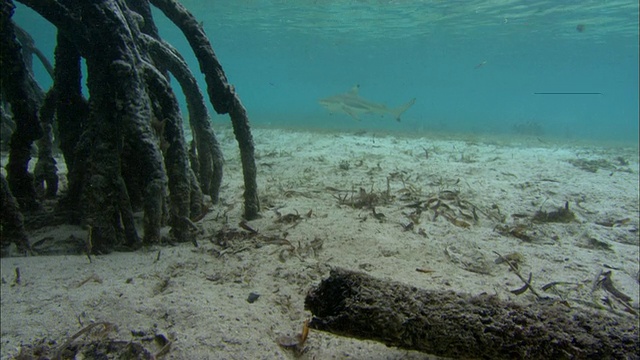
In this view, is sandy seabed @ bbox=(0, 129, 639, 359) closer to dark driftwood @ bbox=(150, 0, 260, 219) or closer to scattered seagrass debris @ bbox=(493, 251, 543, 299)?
scattered seagrass debris @ bbox=(493, 251, 543, 299)

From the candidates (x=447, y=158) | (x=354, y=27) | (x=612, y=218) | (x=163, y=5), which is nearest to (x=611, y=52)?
(x=354, y=27)

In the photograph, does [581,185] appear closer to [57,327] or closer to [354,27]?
[57,327]

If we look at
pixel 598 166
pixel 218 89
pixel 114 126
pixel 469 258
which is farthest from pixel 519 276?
pixel 598 166

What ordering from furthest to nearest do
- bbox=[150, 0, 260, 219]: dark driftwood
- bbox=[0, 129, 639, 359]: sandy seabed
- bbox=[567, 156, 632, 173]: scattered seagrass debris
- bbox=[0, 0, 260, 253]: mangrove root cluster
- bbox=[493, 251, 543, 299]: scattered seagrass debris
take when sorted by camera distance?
bbox=[567, 156, 632, 173]: scattered seagrass debris, bbox=[150, 0, 260, 219]: dark driftwood, bbox=[0, 0, 260, 253]: mangrove root cluster, bbox=[493, 251, 543, 299]: scattered seagrass debris, bbox=[0, 129, 639, 359]: sandy seabed

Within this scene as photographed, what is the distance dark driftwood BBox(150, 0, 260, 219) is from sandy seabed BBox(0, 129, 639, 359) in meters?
0.41

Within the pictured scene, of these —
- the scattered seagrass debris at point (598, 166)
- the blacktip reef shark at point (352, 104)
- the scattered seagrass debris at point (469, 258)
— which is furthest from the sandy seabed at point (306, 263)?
the blacktip reef shark at point (352, 104)

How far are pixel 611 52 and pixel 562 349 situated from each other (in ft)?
203

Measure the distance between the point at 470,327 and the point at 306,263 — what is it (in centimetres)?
179

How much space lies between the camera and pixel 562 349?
1451 millimetres

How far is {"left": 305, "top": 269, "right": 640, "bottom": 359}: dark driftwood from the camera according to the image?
146 centimetres

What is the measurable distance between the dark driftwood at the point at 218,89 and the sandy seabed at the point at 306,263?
409 mm

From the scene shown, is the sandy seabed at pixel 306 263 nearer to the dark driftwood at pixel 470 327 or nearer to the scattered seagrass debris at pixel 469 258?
the scattered seagrass debris at pixel 469 258

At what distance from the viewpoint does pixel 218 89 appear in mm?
3975

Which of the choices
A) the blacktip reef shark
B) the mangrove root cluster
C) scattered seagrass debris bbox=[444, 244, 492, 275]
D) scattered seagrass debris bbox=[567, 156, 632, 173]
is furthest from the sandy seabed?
the blacktip reef shark
